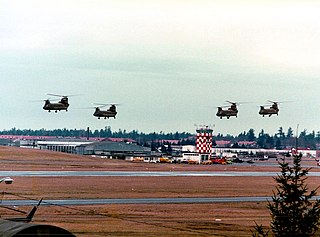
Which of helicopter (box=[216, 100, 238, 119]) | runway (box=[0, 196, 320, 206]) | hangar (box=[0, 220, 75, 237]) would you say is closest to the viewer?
hangar (box=[0, 220, 75, 237])

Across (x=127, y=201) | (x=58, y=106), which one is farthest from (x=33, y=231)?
(x=127, y=201)

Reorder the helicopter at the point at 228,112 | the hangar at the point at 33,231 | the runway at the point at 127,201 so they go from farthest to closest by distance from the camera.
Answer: the runway at the point at 127,201 → the helicopter at the point at 228,112 → the hangar at the point at 33,231

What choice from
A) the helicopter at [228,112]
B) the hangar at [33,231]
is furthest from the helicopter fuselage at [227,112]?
the hangar at [33,231]

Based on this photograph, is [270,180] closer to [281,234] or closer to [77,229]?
[77,229]

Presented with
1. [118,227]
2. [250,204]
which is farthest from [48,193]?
[118,227]

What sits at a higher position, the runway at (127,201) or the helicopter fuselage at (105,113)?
the helicopter fuselage at (105,113)

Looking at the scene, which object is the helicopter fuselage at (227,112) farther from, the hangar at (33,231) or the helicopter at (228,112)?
the hangar at (33,231)

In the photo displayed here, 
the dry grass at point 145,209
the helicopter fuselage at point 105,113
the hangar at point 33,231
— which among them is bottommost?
the dry grass at point 145,209

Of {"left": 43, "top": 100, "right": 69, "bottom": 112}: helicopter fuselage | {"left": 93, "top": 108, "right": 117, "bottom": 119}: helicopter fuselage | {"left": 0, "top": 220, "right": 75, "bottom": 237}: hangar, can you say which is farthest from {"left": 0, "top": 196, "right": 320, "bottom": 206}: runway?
{"left": 0, "top": 220, "right": 75, "bottom": 237}: hangar

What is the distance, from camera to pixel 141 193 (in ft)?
364

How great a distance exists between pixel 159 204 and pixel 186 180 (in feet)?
178

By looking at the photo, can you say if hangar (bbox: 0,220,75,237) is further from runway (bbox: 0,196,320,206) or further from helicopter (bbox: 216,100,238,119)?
runway (bbox: 0,196,320,206)

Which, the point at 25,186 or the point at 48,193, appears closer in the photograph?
the point at 48,193

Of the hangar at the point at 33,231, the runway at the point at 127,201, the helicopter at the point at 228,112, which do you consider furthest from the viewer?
the runway at the point at 127,201
